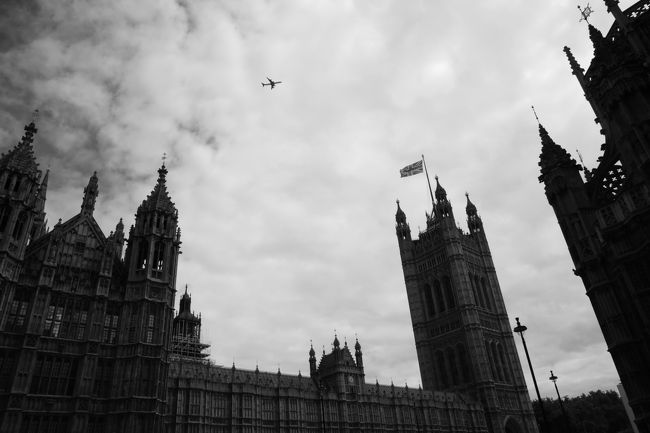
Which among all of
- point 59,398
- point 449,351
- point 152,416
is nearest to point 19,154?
point 59,398

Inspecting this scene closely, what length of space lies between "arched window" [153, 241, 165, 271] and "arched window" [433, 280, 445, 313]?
2969 inches

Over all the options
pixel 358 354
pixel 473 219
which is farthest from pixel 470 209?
pixel 358 354

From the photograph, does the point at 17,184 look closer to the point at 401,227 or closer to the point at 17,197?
the point at 17,197

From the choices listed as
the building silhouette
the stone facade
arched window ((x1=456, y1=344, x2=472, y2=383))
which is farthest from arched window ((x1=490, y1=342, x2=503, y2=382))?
the building silhouette

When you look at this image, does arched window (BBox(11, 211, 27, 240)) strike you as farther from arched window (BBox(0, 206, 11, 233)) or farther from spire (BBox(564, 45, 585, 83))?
spire (BBox(564, 45, 585, 83))

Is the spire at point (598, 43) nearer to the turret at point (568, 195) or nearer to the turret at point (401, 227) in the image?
the turret at point (568, 195)

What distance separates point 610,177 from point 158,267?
115 ft

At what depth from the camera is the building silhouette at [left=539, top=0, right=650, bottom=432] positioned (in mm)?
25000

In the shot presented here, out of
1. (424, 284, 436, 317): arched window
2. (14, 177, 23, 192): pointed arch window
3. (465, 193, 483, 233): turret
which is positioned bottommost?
(14, 177, 23, 192): pointed arch window

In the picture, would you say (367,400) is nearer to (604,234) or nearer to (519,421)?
(519,421)

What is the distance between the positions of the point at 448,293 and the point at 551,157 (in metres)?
73.9

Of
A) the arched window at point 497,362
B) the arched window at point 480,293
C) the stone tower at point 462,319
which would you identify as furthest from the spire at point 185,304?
the arched window at point 480,293

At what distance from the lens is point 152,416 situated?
111 feet

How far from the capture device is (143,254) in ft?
136
